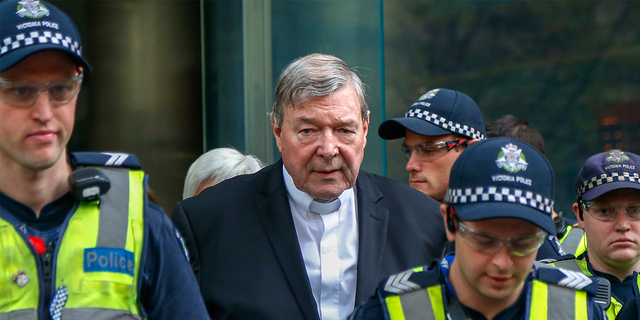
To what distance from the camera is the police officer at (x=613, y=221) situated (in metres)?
3.70

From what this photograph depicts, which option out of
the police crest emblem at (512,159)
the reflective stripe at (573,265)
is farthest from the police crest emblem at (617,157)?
the police crest emblem at (512,159)

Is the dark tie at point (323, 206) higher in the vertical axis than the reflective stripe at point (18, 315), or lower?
higher

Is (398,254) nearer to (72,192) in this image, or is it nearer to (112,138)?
(72,192)

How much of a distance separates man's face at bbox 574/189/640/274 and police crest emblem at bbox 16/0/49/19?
105 inches

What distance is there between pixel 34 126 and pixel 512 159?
4.85 feet

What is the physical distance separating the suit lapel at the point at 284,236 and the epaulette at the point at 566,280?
89cm

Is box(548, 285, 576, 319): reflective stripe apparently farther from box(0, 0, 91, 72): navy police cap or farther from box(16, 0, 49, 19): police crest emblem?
box(16, 0, 49, 19): police crest emblem

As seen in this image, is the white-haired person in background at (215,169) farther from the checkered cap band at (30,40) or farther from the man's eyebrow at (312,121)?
the checkered cap band at (30,40)

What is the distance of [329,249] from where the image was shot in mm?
3209

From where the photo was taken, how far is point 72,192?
2.33 m

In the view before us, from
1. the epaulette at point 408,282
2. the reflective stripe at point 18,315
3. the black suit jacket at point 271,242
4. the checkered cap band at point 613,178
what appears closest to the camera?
the reflective stripe at point 18,315

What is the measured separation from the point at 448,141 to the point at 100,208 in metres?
2.10

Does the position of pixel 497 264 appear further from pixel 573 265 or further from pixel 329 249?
pixel 573 265

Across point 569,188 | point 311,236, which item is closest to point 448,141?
point 311,236
